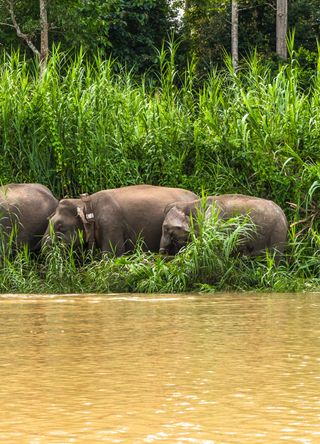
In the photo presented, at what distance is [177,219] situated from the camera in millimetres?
10688

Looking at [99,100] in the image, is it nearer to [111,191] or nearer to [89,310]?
[111,191]

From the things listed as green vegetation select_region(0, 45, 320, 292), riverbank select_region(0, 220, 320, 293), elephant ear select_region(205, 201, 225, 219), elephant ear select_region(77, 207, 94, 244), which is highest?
green vegetation select_region(0, 45, 320, 292)

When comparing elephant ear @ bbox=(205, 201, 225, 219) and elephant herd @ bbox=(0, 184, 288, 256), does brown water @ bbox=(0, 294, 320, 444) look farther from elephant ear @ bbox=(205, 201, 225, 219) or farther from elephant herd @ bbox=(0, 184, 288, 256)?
elephant herd @ bbox=(0, 184, 288, 256)

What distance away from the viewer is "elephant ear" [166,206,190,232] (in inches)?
417

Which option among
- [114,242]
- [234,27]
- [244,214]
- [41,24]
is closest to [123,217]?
[114,242]

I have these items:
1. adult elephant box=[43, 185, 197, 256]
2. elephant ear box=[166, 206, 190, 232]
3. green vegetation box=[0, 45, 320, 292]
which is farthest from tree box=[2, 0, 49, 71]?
elephant ear box=[166, 206, 190, 232]

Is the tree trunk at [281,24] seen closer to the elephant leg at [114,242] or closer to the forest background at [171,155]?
the forest background at [171,155]

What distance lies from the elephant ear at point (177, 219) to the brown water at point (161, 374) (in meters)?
2.29

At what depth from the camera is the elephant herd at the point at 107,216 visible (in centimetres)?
1078

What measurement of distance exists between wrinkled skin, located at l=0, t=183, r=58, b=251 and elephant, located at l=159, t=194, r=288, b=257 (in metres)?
1.37

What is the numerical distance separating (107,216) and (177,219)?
35.8 inches

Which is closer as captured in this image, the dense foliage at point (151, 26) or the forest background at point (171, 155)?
the forest background at point (171, 155)

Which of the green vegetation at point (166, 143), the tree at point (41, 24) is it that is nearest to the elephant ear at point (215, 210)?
the green vegetation at point (166, 143)

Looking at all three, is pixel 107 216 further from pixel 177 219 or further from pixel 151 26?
pixel 151 26
